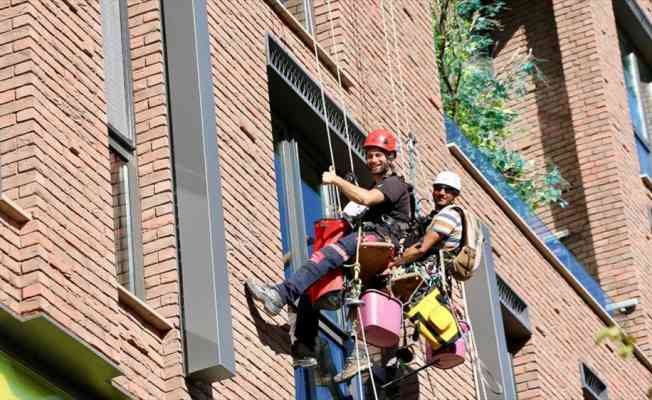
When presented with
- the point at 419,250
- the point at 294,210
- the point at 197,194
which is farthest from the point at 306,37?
the point at 197,194

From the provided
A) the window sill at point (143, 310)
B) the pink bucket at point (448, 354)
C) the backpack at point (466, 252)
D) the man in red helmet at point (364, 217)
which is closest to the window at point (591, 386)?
the pink bucket at point (448, 354)

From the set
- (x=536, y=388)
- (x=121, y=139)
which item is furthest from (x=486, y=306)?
(x=121, y=139)

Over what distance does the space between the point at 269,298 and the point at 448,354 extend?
72.3 inches

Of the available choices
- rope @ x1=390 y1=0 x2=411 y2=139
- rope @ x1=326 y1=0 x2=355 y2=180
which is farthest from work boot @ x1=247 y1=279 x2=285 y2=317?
rope @ x1=390 y1=0 x2=411 y2=139

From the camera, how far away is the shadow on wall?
26.2 meters

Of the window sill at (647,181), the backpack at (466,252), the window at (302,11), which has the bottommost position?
the backpack at (466,252)

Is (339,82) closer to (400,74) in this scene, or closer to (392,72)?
(392,72)

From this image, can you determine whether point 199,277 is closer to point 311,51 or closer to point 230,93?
point 230,93

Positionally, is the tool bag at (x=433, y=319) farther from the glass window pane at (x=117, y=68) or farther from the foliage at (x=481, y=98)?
the foliage at (x=481, y=98)

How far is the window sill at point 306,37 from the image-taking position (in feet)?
55.5

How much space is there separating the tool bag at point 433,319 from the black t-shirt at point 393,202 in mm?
642

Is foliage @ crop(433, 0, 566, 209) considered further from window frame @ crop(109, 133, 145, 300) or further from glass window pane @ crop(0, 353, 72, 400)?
glass window pane @ crop(0, 353, 72, 400)

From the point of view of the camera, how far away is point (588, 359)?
73.7 feet

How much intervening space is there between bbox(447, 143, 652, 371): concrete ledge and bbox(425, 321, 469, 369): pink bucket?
5.36 meters
